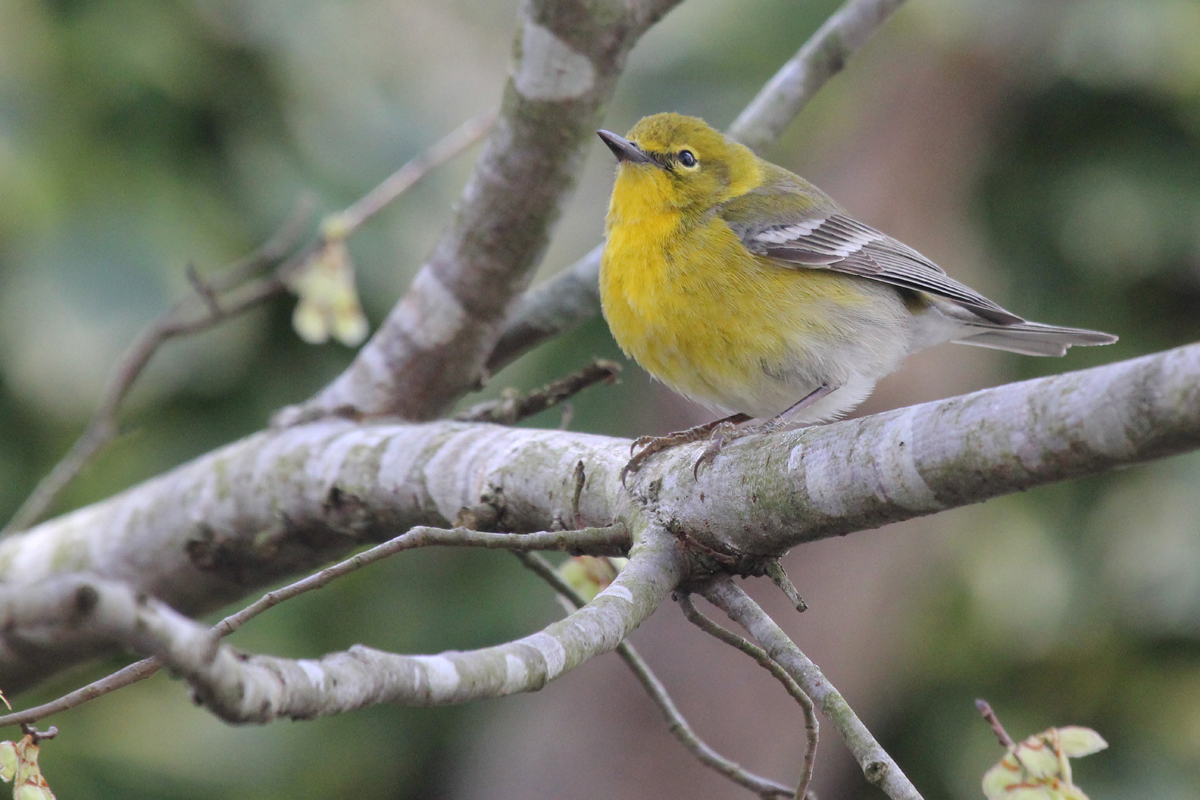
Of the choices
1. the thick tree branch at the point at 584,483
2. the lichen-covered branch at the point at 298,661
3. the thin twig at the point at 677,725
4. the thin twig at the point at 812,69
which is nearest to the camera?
the lichen-covered branch at the point at 298,661

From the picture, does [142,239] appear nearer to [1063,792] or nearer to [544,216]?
[544,216]

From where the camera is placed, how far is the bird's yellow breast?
10.2ft

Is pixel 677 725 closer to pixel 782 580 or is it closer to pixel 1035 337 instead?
pixel 782 580

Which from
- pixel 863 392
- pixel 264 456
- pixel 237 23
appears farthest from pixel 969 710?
pixel 237 23

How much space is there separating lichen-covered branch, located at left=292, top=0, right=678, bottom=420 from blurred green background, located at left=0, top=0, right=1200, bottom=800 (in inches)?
71.9

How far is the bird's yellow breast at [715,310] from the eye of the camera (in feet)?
10.2

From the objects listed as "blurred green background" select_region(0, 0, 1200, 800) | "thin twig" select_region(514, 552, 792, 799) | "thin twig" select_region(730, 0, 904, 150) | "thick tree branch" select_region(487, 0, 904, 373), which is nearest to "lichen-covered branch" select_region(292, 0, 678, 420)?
"thick tree branch" select_region(487, 0, 904, 373)

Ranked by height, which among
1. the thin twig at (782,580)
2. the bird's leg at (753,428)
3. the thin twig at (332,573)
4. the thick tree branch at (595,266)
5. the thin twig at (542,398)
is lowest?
the thin twig at (782,580)

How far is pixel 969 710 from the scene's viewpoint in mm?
6633

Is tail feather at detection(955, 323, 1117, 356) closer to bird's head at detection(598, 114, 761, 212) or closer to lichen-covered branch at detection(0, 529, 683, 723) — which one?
bird's head at detection(598, 114, 761, 212)

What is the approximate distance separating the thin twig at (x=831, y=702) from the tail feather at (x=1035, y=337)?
194 centimetres

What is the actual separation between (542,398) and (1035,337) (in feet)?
5.67

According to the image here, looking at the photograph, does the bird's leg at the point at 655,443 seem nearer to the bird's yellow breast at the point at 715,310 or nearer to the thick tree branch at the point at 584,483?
the thick tree branch at the point at 584,483

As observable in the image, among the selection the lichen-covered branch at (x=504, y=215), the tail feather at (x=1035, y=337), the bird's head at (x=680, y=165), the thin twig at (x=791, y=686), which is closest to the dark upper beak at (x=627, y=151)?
the bird's head at (x=680, y=165)
